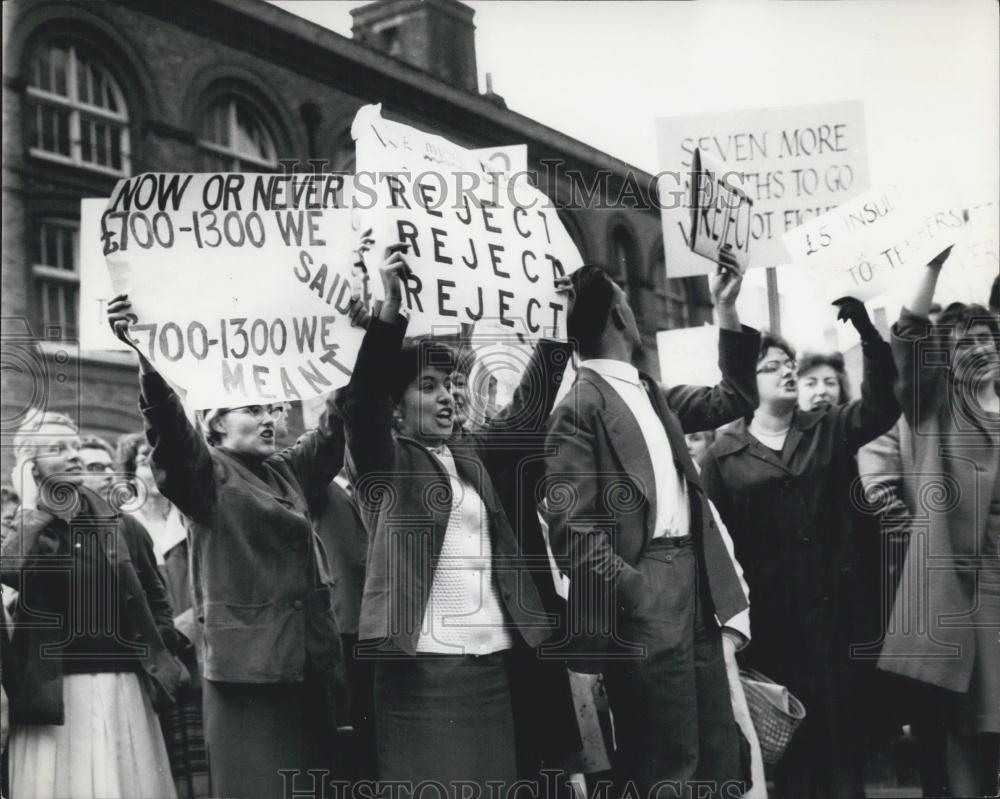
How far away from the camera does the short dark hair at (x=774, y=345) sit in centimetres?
571

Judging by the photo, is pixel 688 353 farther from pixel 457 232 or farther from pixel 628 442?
pixel 457 232

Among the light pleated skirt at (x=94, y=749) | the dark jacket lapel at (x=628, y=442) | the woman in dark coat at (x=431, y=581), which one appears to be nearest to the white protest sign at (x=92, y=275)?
the woman in dark coat at (x=431, y=581)

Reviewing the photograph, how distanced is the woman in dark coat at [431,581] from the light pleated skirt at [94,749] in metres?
1.20

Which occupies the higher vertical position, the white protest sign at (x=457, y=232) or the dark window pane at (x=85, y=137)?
the dark window pane at (x=85, y=137)

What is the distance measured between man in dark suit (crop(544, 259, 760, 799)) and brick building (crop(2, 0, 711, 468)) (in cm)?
75

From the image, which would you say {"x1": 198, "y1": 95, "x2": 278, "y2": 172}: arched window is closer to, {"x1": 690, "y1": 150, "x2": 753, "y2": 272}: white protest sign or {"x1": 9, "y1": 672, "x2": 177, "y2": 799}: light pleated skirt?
{"x1": 690, "y1": 150, "x2": 753, "y2": 272}: white protest sign

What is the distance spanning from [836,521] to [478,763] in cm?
183

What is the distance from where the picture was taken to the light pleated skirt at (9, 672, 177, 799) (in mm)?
5344

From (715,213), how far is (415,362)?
134cm

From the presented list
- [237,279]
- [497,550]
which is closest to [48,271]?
[237,279]

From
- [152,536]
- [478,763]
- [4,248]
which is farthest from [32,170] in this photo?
[478,763]

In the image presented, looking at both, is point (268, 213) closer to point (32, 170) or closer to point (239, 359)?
point (239, 359)

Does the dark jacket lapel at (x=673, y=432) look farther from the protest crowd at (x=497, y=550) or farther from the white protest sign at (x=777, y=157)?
the white protest sign at (x=777, y=157)

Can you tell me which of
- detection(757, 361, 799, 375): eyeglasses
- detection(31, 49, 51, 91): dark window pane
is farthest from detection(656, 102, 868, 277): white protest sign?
detection(31, 49, 51, 91): dark window pane
